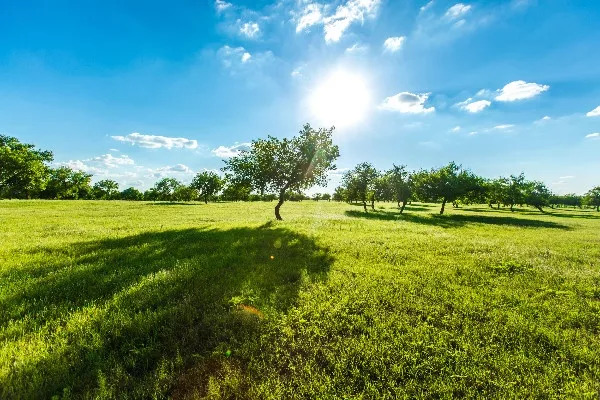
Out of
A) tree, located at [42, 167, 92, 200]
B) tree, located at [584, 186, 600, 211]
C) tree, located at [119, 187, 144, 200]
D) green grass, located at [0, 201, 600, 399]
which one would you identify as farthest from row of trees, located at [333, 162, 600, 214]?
tree, located at [119, 187, 144, 200]

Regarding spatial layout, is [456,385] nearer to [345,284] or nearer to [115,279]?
[345,284]

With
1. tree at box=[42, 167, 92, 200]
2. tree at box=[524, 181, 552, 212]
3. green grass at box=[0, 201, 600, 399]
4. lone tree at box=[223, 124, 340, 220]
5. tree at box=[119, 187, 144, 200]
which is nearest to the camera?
green grass at box=[0, 201, 600, 399]

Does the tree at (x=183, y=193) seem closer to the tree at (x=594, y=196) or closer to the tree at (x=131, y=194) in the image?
the tree at (x=131, y=194)

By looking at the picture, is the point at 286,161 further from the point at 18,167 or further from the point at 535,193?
the point at 535,193

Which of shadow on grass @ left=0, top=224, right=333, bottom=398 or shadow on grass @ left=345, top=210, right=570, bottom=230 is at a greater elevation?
Answer: shadow on grass @ left=345, top=210, right=570, bottom=230

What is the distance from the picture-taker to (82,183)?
406 ft

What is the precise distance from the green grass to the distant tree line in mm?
20551

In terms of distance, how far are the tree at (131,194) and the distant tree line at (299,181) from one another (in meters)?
22.4

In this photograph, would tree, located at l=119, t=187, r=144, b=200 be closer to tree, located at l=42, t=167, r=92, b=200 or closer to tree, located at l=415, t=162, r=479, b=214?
tree, located at l=42, t=167, r=92, b=200

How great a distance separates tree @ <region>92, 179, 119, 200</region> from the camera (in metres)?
148

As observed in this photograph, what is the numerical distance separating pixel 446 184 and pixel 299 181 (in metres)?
40.7

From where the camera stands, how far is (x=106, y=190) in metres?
153

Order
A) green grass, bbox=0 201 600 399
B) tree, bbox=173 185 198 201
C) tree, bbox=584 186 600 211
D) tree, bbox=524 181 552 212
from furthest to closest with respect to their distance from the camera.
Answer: tree, bbox=173 185 198 201 < tree, bbox=584 186 600 211 < tree, bbox=524 181 552 212 < green grass, bbox=0 201 600 399

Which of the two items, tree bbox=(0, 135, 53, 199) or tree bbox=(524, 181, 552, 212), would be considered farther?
tree bbox=(524, 181, 552, 212)
